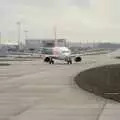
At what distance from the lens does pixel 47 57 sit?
6431cm

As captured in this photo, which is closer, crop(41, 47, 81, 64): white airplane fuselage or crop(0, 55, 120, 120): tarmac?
crop(0, 55, 120, 120): tarmac

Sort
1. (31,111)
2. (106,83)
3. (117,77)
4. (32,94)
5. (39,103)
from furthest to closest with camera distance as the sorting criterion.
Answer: (117,77) < (106,83) < (32,94) < (39,103) < (31,111)

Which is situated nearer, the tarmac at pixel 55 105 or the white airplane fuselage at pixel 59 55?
the tarmac at pixel 55 105

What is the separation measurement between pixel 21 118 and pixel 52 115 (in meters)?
1.08

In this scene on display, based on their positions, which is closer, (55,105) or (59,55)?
(55,105)

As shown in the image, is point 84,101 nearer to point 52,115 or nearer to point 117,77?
point 52,115

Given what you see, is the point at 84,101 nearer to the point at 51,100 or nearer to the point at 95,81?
the point at 51,100

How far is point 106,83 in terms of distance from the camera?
24188 mm

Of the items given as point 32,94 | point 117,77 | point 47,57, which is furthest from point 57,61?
point 32,94

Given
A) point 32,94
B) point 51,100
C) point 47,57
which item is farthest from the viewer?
point 47,57

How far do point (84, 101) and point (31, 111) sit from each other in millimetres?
3383

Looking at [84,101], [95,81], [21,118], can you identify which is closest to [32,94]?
[84,101]

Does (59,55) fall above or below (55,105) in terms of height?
below

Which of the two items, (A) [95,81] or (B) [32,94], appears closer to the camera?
(B) [32,94]
